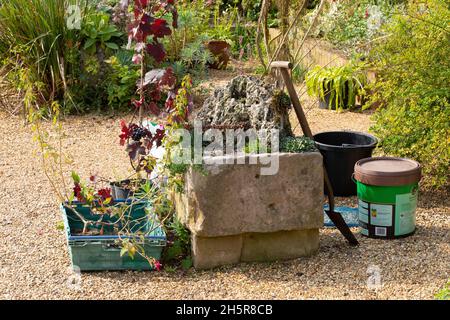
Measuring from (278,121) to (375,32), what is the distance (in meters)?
3.99

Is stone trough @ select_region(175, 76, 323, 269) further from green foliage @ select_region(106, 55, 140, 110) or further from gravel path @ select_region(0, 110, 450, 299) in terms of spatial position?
green foliage @ select_region(106, 55, 140, 110)

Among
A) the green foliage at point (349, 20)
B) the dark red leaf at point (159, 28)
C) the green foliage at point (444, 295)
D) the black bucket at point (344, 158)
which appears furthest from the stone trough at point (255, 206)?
the green foliage at point (349, 20)

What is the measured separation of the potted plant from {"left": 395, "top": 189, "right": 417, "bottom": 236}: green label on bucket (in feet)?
9.58

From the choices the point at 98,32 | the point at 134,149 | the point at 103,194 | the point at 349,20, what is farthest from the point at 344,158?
the point at 349,20

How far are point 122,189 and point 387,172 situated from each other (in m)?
1.69

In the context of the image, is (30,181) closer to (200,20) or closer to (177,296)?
(177,296)

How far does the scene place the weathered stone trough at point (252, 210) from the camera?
438 cm

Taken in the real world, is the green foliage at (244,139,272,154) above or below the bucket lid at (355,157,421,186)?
above

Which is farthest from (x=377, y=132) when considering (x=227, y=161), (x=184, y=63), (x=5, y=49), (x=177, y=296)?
(x=5, y=49)

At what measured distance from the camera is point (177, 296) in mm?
4199

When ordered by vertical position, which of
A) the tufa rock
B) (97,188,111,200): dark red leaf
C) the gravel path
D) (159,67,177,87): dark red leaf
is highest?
(159,67,177,87): dark red leaf

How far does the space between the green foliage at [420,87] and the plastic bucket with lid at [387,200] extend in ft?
2.07

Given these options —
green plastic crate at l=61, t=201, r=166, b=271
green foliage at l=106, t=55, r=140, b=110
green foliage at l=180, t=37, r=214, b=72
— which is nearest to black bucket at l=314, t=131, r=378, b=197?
green plastic crate at l=61, t=201, r=166, b=271

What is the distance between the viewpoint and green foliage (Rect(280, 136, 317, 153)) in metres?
4.52
